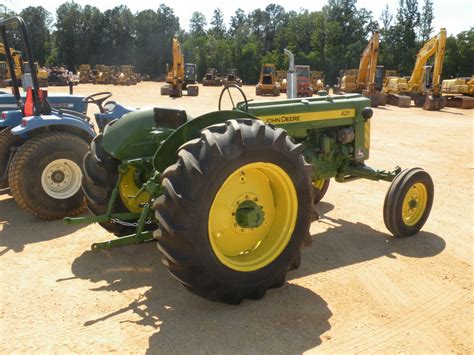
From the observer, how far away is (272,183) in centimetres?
330

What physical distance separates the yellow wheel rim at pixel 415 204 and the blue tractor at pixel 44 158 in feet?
12.1

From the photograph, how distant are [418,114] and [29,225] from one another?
55.7 feet

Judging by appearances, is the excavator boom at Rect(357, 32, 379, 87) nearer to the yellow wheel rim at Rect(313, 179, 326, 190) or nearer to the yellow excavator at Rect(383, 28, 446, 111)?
the yellow excavator at Rect(383, 28, 446, 111)

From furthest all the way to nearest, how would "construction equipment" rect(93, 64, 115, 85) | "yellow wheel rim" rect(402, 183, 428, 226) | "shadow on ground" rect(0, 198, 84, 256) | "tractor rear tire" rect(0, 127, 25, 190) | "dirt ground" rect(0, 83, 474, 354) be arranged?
1. "construction equipment" rect(93, 64, 115, 85)
2. "tractor rear tire" rect(0, 127, 25, 190)
3. "yellow wheel rim" rect(402, 183, 428, 226)
4. "shadow on ground" rect(0, 198, 84, 256)
5. "dirt ground" rect(0, 83, 474, 354)

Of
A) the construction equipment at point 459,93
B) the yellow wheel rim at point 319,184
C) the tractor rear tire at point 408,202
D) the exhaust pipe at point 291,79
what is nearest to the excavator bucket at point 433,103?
the construction equipment at point 459,93

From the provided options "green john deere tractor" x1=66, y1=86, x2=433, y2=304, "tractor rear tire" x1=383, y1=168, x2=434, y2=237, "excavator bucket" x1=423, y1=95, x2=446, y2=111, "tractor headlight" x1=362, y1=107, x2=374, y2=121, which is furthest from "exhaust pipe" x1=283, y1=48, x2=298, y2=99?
"excavator bucket" x1=423, y1=95, x2=446, y2=111

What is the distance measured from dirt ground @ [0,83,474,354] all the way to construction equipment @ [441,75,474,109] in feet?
61.9

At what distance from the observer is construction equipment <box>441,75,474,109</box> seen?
71.3ft

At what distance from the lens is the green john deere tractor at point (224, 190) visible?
274 cm

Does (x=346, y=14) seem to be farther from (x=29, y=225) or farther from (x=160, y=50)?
(x=29, y=225)

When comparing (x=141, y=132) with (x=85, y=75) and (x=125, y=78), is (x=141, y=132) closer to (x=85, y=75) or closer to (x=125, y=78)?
(x=125, y=78)

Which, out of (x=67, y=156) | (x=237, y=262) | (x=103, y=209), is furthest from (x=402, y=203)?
(x=67, y=156)

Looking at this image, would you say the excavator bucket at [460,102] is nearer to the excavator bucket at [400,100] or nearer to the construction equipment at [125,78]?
the excavator bucket at [400,100]

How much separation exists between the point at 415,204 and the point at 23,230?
423 cm
